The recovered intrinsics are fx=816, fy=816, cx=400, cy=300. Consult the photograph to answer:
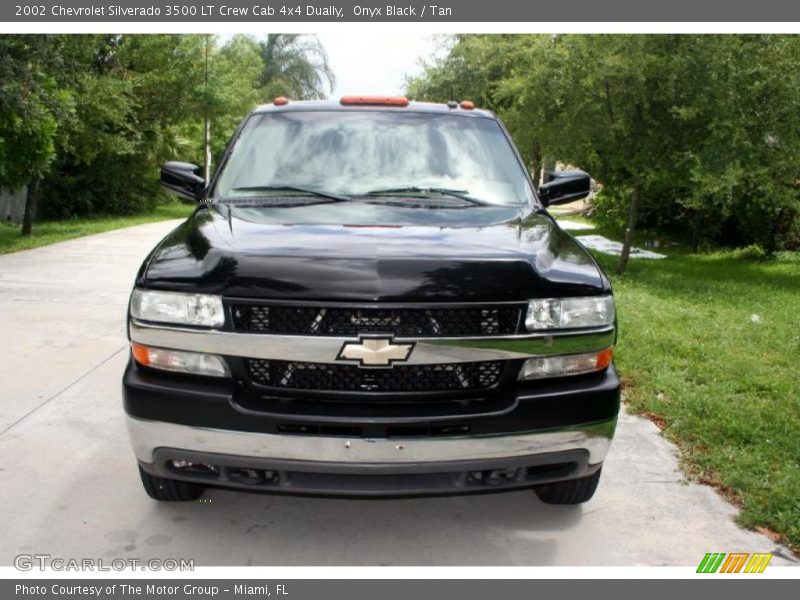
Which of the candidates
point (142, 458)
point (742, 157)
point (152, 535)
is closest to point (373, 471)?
point (142, 458)

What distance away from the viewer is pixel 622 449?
468cm

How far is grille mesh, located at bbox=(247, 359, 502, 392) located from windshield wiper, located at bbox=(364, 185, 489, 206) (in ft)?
4.25

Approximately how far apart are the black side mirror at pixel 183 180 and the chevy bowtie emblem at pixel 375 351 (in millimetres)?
2114

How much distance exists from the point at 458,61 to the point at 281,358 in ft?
92.7

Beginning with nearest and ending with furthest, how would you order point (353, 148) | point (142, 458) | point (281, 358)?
1. point (281, 358)
2. point (142, 458)
3. point (353, 148)

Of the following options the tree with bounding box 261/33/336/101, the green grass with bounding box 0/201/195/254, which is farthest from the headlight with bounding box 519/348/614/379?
the tree with bounding box 261/33/336/101

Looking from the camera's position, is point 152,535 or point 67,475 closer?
point 152,535

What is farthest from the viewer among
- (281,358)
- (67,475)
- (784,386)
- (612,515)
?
(784,386)

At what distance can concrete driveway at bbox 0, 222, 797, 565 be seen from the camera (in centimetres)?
338

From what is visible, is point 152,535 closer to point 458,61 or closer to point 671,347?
point 671,347

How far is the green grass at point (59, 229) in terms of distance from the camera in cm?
1525

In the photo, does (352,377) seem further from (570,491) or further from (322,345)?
(570,491)

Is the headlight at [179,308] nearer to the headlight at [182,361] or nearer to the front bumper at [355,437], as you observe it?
the headlight at [182,361]

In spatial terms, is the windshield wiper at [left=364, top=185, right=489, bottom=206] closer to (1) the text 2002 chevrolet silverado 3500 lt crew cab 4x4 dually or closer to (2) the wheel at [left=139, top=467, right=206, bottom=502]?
(1) the text 2002 chevrolet silverado 3500 lt crew cab 4x4 dually
